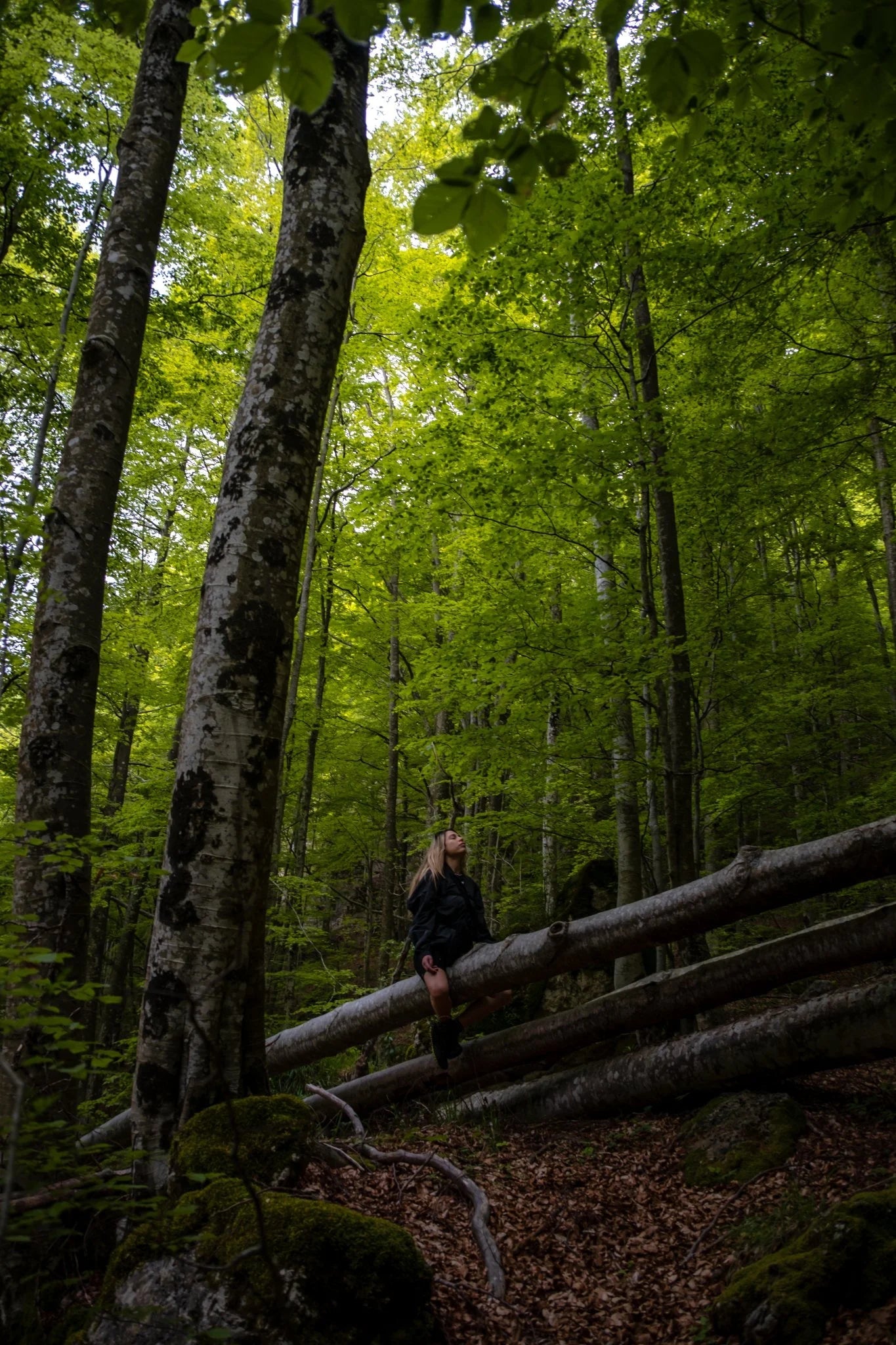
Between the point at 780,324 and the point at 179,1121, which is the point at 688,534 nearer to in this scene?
the point at 780,324

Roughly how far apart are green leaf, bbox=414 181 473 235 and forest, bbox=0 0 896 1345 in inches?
0.5

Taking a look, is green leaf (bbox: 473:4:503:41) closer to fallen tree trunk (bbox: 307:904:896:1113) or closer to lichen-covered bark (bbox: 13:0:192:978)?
lichen-covered bark (bbox: 13:0:192:978)

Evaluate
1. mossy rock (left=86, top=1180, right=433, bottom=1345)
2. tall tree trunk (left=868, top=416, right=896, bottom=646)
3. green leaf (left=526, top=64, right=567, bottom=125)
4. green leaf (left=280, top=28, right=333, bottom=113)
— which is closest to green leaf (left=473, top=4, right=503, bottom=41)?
green leaf (left=526, top=64, right=567, bottom=125)

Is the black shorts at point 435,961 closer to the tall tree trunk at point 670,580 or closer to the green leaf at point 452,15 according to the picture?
the tall tree trunk at point 670,580

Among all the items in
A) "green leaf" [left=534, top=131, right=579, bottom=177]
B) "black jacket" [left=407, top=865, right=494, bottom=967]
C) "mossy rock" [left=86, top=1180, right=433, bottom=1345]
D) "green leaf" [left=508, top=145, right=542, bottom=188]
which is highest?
"green leaf" [left=534, top=131, right=579, bottom=177]

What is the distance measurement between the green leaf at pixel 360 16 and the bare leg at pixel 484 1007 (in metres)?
5.58

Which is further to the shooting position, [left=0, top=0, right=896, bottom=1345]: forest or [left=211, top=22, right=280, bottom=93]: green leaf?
[left=0, top=0, right=896, bottom=1345]: forest

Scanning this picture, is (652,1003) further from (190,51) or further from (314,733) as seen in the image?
(314,733)

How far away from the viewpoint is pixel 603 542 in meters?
7.70

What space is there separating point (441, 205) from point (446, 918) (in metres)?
4.88

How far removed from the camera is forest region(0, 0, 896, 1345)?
2404 millimetres

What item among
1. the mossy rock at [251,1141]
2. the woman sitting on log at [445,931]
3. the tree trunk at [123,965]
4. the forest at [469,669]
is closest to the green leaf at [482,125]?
the forest at [469,669]

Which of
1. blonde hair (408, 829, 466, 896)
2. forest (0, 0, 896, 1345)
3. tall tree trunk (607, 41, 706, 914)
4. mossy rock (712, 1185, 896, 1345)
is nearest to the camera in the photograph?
forest (0, 0, 896, 1345)

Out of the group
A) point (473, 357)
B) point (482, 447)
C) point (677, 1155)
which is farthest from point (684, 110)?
point (482, 447)
